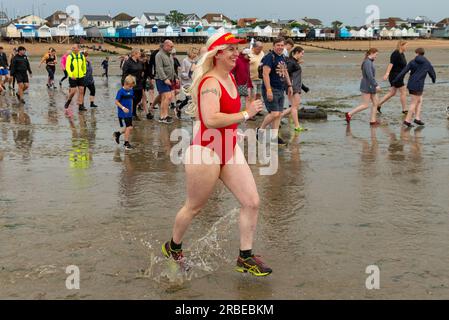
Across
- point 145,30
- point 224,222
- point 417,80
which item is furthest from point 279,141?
point 145,30

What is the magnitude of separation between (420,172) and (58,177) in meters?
5.30

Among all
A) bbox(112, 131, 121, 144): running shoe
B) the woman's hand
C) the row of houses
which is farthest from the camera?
the row of houses

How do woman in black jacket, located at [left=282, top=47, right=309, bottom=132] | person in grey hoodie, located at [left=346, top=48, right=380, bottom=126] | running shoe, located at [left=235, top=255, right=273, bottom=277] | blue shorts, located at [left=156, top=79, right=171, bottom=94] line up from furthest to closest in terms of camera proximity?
blue shorts, located at [left=156, top=79, right=171, bottom=94] → person in grey hoodie, located at [left=346, top=48, right=380, bottom=126] → woman in black jacket, located at [left=282, top=47, right=309, bottom=132] → running shoe, located at [left=235, top=255, right=273, bottom=277]

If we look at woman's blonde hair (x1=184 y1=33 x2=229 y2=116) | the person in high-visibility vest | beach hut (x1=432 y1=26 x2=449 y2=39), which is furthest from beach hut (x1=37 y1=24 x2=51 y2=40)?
woman's blonde hair (x1=184 y1=33 x2=229 y2=116)

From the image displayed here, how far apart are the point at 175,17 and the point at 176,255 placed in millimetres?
179341

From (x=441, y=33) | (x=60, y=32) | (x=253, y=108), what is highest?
(x=441, y=33)

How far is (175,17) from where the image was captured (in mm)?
177750

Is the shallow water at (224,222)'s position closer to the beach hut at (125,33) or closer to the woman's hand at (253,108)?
the woman's hand at (253,108)

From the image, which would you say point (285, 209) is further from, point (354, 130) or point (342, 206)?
point (354, 130)

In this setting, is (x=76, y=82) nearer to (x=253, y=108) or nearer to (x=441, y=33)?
(x=253, y=108)

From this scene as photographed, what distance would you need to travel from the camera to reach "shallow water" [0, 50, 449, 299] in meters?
4.57

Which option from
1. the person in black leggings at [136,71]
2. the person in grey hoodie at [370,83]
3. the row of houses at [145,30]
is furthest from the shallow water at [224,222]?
the row of houses at [145,30]

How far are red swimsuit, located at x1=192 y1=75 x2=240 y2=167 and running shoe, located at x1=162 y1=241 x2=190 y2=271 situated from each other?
918mm

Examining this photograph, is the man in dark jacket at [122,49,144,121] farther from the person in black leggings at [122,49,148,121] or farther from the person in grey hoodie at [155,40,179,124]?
the person in grey hoodie at [155,40,179,124]
